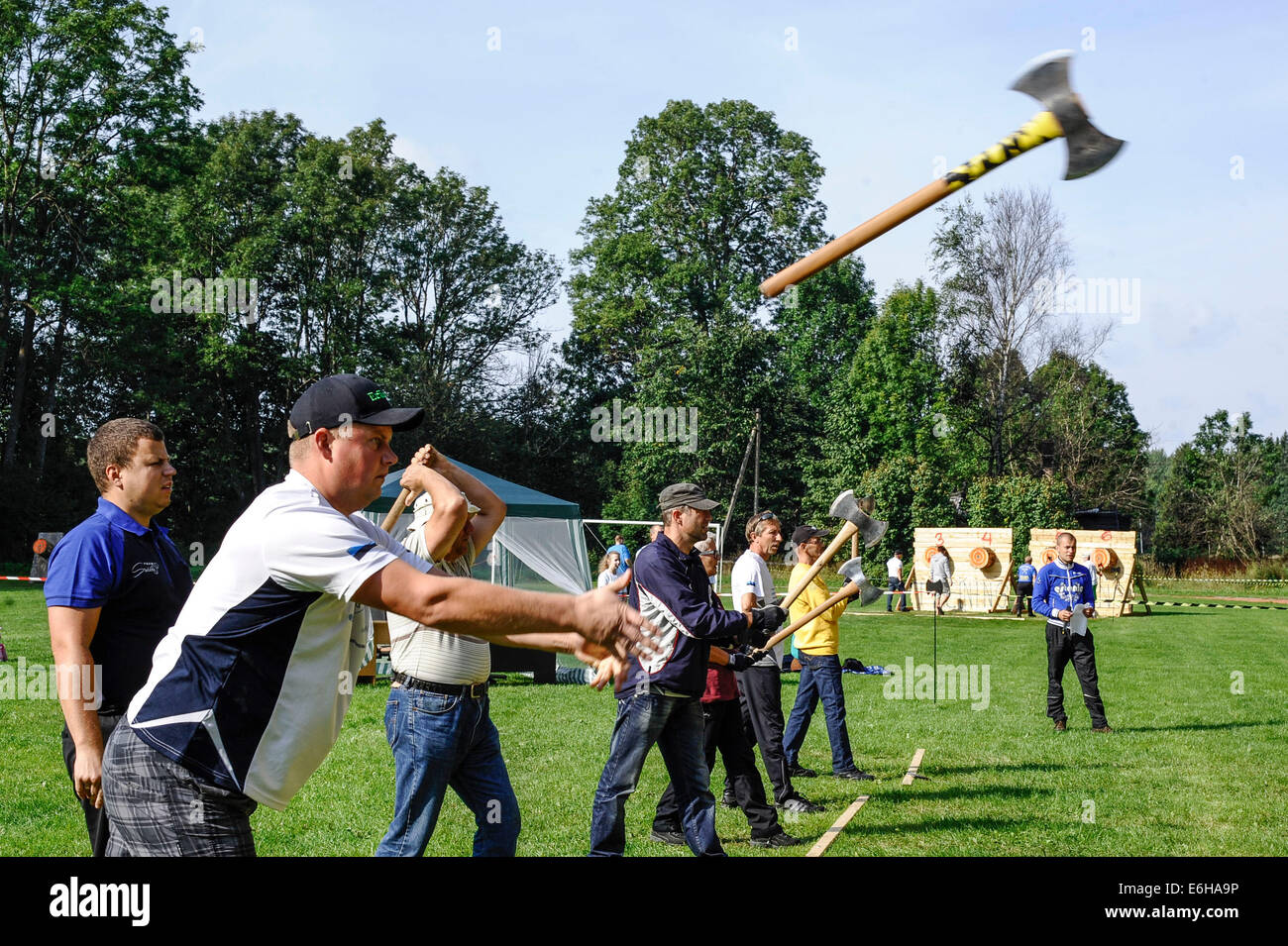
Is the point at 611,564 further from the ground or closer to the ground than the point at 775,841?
further from the ground

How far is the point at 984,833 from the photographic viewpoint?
7988mm

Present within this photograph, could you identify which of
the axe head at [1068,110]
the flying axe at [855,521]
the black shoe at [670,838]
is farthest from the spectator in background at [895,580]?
the axe head at [1068,110]

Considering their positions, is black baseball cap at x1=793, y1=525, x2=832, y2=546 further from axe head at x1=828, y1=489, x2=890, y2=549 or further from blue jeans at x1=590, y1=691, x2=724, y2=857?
blue jeans at x1=590, y1=691, x2=724, y2=857

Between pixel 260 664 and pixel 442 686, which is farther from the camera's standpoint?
pixel 442 686

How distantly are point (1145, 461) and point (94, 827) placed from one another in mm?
62531

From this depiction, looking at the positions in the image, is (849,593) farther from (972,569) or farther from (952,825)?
(972,569)

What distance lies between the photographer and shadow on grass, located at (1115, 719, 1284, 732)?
12641 mm

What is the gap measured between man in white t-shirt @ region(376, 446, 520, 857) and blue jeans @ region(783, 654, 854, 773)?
199 inches

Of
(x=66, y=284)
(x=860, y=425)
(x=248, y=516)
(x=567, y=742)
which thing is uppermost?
(x=66, y=284)

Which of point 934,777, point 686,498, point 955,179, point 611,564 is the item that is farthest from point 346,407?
point 611,564

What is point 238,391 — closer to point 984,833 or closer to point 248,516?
point 984,833

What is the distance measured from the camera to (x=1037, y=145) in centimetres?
333

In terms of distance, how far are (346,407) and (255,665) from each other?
728 millimetres

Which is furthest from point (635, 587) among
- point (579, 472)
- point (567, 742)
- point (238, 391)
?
point (579, 472)
